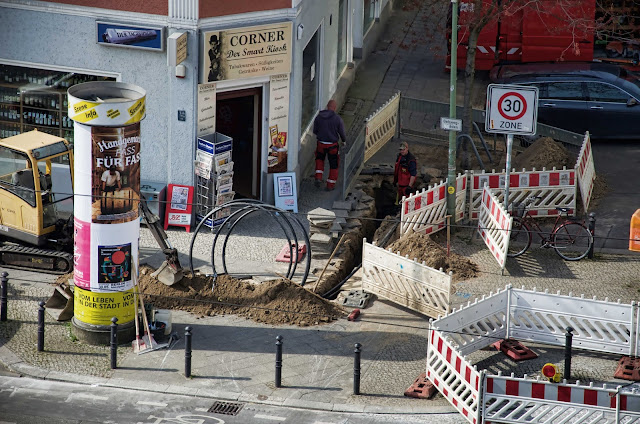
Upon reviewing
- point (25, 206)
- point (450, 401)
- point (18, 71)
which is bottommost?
point (450, 401)

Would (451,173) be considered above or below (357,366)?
above

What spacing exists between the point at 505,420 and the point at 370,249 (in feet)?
15.9

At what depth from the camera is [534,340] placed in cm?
1853

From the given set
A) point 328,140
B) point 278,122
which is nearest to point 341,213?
point 328,140

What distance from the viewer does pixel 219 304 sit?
19.8 metres

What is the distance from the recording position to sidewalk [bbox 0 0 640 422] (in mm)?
17359

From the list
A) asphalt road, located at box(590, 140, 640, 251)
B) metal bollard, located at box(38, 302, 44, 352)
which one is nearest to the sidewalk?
metal bollard, located at box(38, 302, 44, 352)

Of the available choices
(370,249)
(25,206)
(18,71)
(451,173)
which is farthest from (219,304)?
(18,71)

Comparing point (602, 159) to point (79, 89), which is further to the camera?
point (602, 159)

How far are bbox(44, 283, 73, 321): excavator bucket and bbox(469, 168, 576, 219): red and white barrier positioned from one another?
27.9ft

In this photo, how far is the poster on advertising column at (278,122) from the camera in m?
23.5

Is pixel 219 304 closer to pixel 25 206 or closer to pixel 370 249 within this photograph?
pixel 370 249

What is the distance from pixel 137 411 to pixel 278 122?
8716mm

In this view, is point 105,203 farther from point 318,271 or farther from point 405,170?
point 405,170
